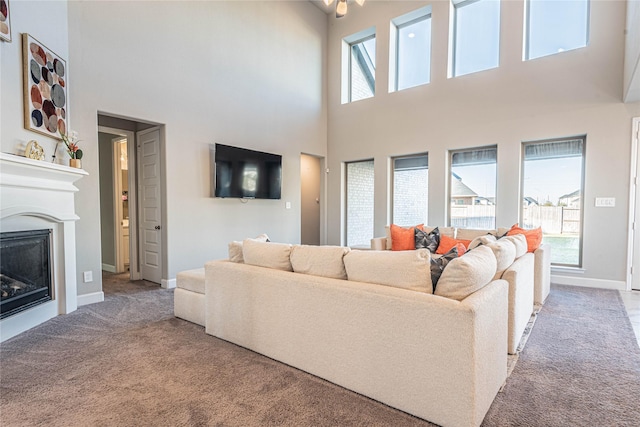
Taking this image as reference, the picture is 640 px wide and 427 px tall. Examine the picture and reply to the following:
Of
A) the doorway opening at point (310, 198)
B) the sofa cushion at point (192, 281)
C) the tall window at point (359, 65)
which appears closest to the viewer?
the sofa cushion at point (192, 281)

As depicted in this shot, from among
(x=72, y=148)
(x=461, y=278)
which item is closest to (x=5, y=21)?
(x=72, y=148)

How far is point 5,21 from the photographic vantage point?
2.72 metres

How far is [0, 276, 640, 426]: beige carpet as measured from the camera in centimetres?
166

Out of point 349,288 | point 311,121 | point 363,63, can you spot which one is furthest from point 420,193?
point 349,288

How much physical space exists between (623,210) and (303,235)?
5.66 metres

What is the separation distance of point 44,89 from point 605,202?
22.2 feet

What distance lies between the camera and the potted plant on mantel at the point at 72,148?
3342 mm

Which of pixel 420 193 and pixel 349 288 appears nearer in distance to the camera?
pixel 349 288

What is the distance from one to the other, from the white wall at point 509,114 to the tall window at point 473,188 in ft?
0.59

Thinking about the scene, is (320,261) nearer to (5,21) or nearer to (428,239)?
(428,239)

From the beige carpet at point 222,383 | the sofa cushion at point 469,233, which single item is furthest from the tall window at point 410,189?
the beige carpet at point 222,383

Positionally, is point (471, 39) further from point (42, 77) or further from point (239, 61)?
point (42, 77)

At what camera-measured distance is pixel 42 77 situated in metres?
3.10

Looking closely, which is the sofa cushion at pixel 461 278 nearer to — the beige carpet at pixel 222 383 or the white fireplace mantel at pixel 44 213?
the beige carpet at pixel 222 383
